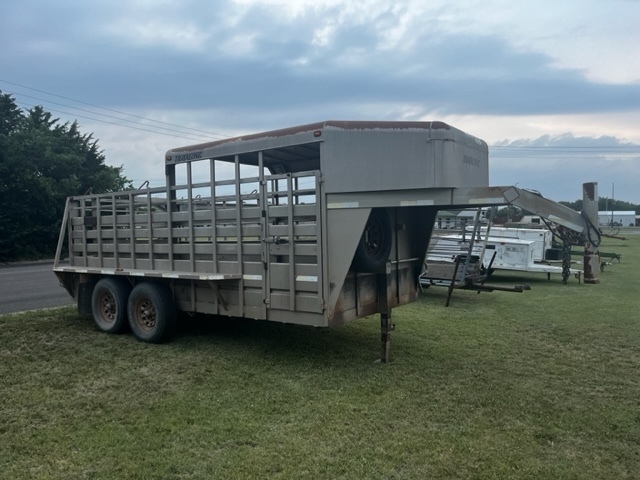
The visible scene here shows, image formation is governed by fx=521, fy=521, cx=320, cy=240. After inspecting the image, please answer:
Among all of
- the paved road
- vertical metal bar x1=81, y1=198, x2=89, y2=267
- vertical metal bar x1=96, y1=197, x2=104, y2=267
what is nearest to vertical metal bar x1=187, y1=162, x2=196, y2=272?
vertical metal bar x1=96, y1=197, x2=104, y2=267

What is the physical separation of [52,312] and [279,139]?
17.7 feet

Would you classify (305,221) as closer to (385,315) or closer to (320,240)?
(320,240)

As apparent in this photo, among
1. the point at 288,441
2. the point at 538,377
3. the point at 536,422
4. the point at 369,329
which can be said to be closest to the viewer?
the point at 288,441

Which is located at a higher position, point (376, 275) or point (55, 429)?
point (376, 275)

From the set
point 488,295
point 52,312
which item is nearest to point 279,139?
point 52,312

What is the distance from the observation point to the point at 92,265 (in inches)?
312

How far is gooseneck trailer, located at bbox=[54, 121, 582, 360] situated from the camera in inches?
208

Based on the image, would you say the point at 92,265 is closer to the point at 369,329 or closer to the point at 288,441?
the point at 369,329

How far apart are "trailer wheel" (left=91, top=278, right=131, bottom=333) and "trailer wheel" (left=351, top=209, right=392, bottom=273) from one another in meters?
3.51

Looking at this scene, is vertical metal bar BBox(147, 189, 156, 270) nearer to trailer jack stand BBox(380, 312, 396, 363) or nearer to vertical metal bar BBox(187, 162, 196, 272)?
vertical metal bar BBox(187, 162, 196, 272)

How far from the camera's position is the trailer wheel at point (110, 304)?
23.9ft

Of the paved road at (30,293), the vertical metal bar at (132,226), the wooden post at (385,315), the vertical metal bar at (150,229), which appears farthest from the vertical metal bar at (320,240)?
the paved road at (30,293)

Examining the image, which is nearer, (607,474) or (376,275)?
(607,474)

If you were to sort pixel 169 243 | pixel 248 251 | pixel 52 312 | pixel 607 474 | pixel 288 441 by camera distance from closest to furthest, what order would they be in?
pixel 607 474, pixel 288 441, pixel 248 251, pixel 169 243, pixel 52 312
